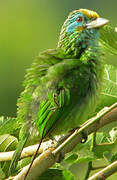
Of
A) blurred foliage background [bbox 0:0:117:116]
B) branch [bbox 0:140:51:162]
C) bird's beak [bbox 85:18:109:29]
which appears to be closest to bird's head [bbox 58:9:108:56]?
bird's beak [bbox 85:18:109:29]

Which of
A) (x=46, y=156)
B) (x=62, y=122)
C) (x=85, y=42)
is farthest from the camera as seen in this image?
(x=85, y=42)

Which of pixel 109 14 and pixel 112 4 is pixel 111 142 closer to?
pixel 109 14

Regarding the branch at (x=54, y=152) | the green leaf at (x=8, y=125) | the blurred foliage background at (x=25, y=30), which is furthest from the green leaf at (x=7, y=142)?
the blurred foliage background at (x=25, y=30)

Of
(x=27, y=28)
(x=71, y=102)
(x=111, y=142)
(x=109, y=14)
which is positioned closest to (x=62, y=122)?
(x=71, y=102)

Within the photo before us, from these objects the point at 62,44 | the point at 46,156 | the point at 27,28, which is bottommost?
the point at 27,28

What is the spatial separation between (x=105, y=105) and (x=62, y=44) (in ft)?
1.46

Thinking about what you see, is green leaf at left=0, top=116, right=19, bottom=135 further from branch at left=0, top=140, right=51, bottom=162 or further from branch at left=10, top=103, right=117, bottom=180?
branch at left=10, top=103, right=117, bottom=180

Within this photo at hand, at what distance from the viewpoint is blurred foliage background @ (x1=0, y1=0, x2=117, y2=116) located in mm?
15070

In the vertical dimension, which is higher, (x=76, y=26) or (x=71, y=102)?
(x=76, y=26)

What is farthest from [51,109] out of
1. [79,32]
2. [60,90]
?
[79,32]

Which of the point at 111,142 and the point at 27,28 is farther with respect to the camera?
the point at 27,28

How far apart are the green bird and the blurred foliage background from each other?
33.9 ft

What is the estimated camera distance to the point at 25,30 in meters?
19.2

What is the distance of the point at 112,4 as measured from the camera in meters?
20.3
